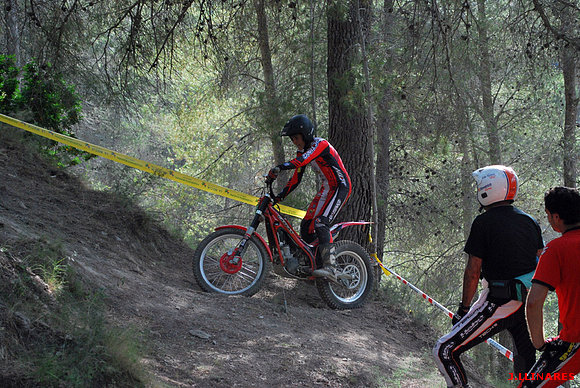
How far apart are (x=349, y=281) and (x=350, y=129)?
7.83ft

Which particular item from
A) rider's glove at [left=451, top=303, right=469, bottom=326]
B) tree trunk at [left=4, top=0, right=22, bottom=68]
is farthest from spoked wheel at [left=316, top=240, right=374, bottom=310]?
tree trunk at [left=4, top=0, right=22, bottom=68]

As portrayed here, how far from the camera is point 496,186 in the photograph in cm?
412

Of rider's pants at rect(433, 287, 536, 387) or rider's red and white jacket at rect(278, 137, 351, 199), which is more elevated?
rider's red and white jacket at rect(278, 137, 351, 199)

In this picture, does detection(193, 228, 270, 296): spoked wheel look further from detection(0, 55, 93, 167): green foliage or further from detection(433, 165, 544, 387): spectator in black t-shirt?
detection(0, 55, 93, 167): green foliage

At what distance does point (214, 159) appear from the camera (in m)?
14.9

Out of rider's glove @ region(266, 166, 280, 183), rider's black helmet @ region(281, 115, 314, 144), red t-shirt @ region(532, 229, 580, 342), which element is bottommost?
red t-shirt @ region(532, 229, 580, 342)

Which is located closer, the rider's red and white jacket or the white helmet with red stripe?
the white helmet with red stripe

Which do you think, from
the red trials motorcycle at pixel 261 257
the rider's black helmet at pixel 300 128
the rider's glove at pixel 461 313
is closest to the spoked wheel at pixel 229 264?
the red trials motorcycle at pixel 261 257

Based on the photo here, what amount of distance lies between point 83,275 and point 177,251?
3.10 meters

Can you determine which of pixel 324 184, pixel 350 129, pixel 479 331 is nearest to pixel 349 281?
pixel 324 184

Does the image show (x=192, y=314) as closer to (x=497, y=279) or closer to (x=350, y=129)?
(x=497, y=279)

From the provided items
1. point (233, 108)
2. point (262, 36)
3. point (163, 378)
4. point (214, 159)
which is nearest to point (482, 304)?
point (163, 378)

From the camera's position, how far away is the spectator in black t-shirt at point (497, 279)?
398cm

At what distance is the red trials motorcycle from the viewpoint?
668 cm
